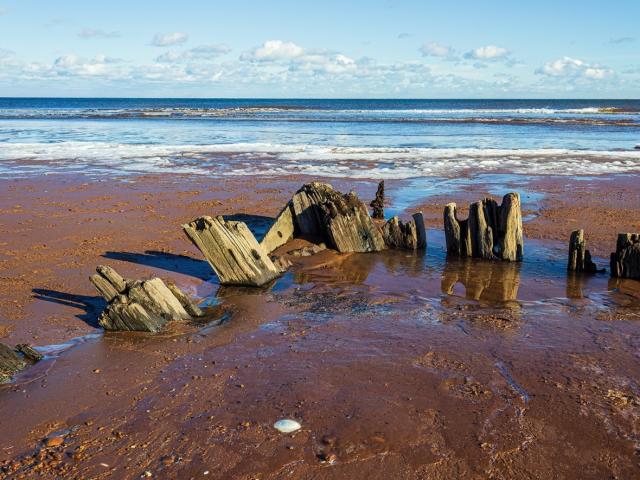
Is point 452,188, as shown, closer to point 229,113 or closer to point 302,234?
point 302,234

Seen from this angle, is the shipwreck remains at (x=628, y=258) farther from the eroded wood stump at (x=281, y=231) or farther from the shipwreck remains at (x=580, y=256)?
the eroded wood stump at (x=281, y=231)

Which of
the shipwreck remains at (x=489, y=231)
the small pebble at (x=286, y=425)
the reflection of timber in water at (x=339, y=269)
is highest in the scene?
the shipwreck remains at (x=489, y=231)

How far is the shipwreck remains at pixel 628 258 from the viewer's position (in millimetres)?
8586

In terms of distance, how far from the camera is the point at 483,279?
8.92 metres

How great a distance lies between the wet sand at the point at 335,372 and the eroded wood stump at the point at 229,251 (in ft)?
0.79

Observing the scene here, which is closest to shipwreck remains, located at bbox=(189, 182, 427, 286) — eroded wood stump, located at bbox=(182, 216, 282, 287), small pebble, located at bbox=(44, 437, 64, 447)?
eroded wood stump, located at bbox=(182, 216, 282, 287)

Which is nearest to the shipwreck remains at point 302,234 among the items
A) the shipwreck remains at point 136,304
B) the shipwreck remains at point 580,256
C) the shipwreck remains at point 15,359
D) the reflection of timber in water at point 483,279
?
the reflection of timber in water at point 483,279

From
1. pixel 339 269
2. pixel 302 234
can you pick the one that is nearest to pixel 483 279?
pixel 339 269

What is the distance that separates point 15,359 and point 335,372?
2957 millimetres

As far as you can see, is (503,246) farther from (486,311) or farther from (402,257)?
(486,311)

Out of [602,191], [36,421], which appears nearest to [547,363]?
[36,421]

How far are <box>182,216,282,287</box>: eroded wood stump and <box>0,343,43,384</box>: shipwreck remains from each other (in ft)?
9.79

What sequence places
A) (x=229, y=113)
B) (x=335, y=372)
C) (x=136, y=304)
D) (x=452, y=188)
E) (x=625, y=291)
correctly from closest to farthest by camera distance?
(x=335, y=372) → (x=136, y=304) → (x=625, y=291) → (x=452, y=188) → (x=229, y=113)

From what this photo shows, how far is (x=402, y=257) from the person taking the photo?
33.5 feet
